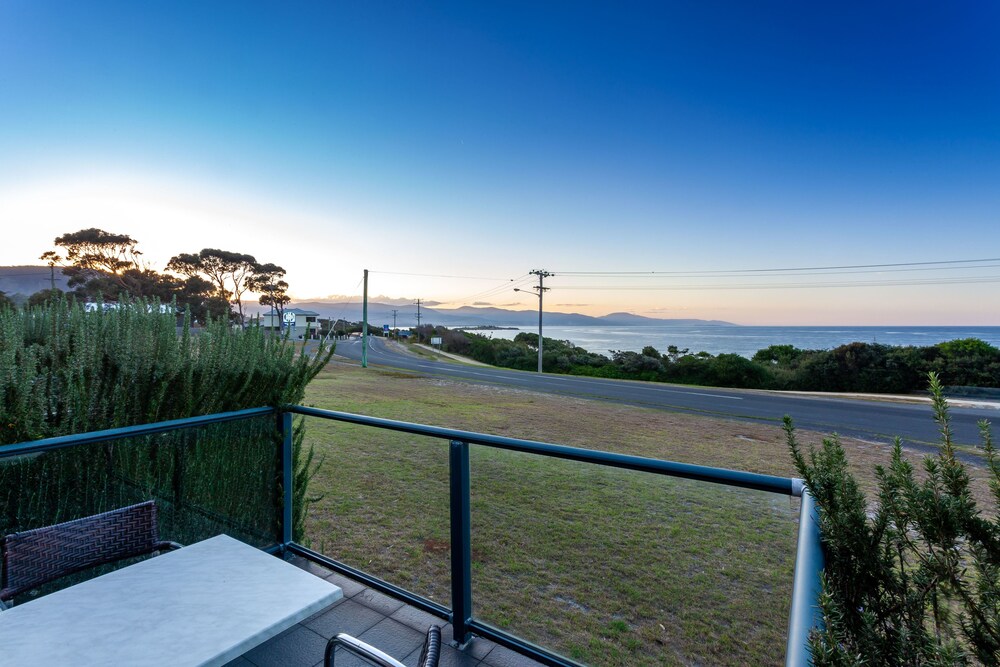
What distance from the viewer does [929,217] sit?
20.1 m

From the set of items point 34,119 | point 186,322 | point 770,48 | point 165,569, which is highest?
point 770,48

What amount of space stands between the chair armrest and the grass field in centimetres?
103

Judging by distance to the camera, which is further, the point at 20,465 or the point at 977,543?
the point at 20,465

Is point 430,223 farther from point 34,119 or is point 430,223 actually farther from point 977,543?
point 977,543

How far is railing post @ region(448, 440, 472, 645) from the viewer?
7.40 ft

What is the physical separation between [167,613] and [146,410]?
1835 mm

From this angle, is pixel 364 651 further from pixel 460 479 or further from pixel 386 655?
pixel 460 479

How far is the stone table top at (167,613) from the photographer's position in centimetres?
112

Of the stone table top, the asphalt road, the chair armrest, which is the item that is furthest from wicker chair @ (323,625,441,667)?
the asphalt road

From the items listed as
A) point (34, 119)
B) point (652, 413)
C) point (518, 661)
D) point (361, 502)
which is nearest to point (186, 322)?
point (361, 502)

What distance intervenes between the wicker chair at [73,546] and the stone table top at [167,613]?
39 cm

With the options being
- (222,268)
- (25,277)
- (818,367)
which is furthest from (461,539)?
(222,268)

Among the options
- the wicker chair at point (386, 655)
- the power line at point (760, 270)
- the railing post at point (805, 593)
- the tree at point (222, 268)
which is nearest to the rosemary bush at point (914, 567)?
the railing post at point (805, 593)

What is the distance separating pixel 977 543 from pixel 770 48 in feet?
45.4
